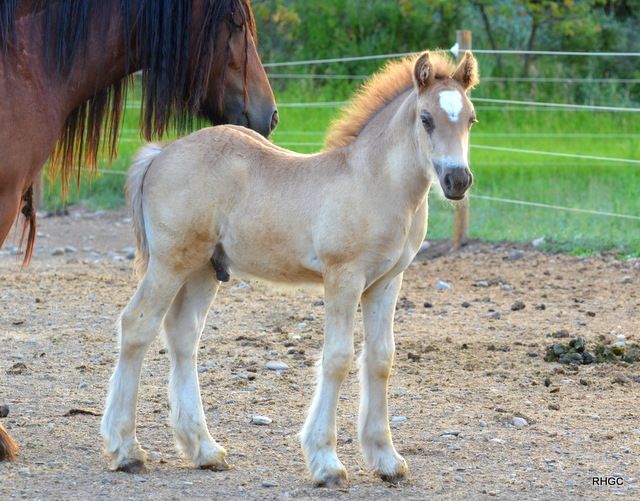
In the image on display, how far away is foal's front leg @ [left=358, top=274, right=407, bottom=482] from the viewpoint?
13.3 feet

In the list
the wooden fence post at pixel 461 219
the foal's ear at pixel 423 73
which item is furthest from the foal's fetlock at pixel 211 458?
the wooden fence post at pixel 461 219

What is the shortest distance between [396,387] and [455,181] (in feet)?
6.26

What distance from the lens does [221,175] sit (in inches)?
162

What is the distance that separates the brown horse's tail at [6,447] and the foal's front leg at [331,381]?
1177mm

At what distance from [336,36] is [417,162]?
1225cm

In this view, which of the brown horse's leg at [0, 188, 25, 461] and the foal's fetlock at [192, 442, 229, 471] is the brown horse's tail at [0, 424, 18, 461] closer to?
the brown horse's leg at [0, 188, 25, 461]

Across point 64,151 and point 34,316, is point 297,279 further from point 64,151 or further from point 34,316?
point 34,316

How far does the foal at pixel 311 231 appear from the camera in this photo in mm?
3879

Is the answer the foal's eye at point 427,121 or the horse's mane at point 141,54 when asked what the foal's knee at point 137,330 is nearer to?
the horse's mane at point 141,54

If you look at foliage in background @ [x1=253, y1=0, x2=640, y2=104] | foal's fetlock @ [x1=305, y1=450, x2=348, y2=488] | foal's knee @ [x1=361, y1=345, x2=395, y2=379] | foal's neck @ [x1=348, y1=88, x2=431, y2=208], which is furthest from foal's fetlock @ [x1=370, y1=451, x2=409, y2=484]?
foliage in background @ [x1=253, y1=0, x2=640, y2=104]

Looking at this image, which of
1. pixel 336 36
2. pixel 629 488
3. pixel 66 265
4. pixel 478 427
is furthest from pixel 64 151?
pixel 336 36

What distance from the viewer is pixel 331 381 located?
3939 millimetres

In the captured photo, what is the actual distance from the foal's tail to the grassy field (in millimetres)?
3720

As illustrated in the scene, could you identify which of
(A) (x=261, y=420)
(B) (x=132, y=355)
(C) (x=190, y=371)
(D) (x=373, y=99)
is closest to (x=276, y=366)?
(A) (x=261, y=420)
